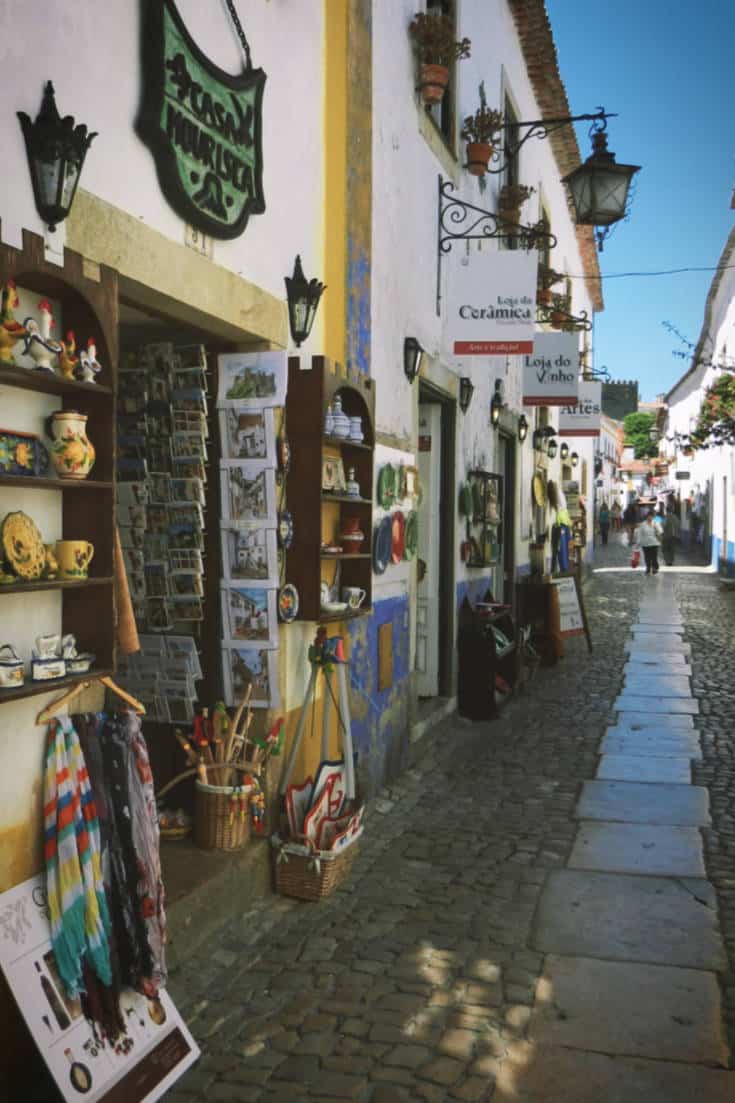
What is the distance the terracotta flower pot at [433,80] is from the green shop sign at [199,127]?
2771 millimetres

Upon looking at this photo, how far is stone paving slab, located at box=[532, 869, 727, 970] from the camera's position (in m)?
3.85

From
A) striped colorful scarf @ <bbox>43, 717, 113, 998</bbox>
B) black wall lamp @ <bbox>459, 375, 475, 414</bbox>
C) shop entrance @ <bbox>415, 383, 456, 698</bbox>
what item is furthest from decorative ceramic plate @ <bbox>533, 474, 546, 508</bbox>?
striped colorful scarf @ <bbox>43, 717, 113, 998</bbox>

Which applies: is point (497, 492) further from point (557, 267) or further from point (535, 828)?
point (557, 267)

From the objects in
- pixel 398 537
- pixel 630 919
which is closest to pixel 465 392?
pixel 398 537

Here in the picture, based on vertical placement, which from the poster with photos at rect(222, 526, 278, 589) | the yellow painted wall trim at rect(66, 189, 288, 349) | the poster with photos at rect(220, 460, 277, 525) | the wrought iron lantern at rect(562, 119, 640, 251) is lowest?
the poster with photos at rect(222, 526, 278, 589)

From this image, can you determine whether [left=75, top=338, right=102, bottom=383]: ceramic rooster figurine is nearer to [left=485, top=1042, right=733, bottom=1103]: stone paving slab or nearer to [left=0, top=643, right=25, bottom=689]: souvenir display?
[left=0, top=643, right=25, bottom=689]: souvenir display

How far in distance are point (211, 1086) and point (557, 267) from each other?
1503 centimetres

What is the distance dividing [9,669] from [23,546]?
35 centimetres

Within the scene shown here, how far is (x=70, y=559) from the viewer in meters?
2.95

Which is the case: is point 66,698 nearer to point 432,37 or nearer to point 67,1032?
point 67,1032

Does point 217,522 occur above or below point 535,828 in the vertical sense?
above

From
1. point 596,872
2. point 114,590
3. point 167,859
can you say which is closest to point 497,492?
point 596,872

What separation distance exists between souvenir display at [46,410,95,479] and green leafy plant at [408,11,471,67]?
4854mm

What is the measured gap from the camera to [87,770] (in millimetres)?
3047
